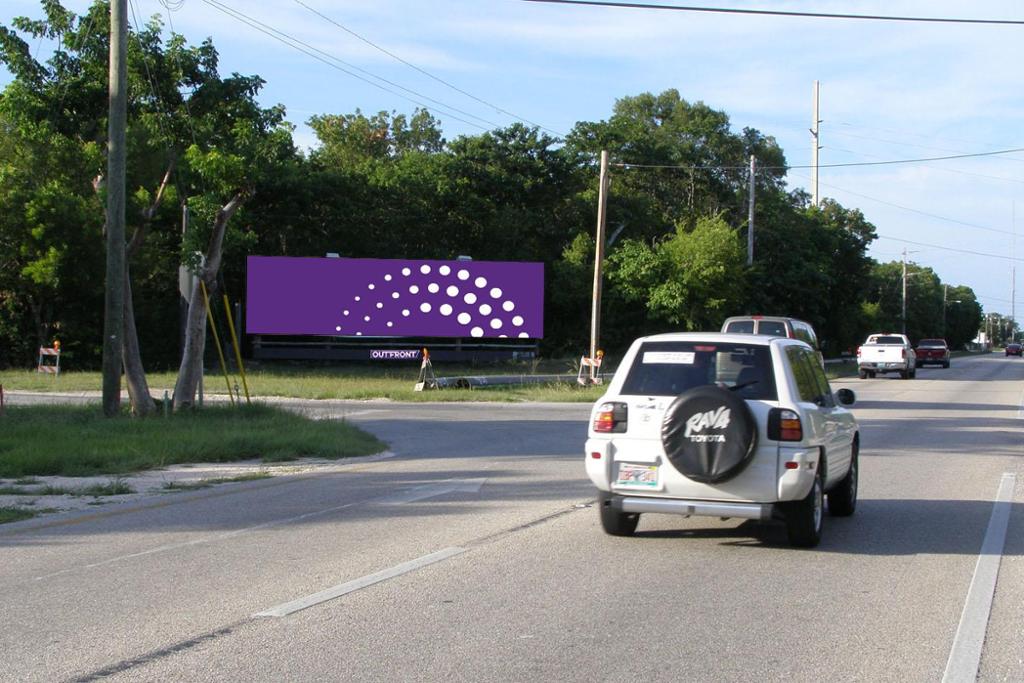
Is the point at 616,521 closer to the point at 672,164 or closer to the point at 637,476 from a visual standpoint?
the point at 637,476

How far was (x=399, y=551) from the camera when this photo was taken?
8797 mm

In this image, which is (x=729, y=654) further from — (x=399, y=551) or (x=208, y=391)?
(x=208, y=391)

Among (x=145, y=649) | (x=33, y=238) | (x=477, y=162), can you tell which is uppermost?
(x=477, y=162)

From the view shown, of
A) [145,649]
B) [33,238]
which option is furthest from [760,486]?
[33,238]

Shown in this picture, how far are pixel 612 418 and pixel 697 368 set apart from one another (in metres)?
0.87

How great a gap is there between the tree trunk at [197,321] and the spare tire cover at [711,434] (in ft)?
47.0

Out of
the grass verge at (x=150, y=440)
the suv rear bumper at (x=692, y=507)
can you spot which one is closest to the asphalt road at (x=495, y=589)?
the suv rear bumper at (x=692, y=507)

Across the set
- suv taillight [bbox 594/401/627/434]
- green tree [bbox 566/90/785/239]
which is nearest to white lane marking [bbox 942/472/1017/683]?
suv taillight [bbox 594/401/627/434]

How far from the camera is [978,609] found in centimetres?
716

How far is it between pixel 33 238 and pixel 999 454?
31280mm

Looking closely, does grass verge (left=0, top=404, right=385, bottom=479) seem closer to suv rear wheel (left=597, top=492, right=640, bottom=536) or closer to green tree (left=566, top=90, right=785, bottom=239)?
suv rear wheel (left=597, top=492, right=640, bottom=536)

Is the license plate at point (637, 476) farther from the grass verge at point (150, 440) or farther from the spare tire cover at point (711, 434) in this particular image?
the grass verge at point (150, 440)

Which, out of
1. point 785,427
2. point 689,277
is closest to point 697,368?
point 785,427

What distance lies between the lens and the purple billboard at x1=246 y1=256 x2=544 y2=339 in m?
41.3
